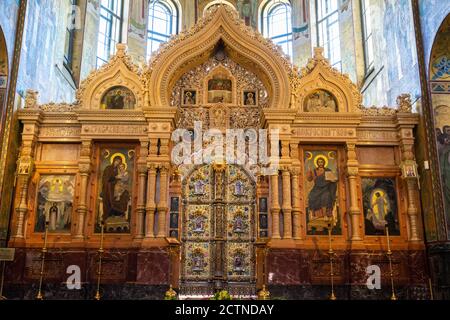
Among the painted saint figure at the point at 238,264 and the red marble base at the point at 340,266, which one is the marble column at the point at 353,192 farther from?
the painted saint figure at the point at 238,264

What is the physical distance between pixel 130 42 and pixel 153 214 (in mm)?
12166

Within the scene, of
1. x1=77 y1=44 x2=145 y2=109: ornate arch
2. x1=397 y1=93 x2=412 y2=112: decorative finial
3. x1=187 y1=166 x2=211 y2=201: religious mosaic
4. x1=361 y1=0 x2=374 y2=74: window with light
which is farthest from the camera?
x1=361 y1=0 x2=374 y2=74: window with light

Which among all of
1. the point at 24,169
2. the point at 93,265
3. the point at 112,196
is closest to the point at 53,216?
the point at 24,169

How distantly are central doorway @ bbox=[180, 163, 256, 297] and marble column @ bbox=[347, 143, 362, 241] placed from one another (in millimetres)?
2460

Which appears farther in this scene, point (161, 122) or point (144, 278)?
point (161, 122)

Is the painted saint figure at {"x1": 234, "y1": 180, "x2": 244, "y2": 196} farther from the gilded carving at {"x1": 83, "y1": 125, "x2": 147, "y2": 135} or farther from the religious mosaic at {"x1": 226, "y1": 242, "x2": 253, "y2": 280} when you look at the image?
the gilded carving at {"x1": 83, "y1": 125, "x2": 147, "y2": 135}

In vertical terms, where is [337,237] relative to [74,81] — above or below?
below

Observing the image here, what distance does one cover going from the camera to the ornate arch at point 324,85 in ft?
40.5

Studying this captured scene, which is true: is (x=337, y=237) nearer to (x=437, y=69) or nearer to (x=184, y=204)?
(x=184, y=204)

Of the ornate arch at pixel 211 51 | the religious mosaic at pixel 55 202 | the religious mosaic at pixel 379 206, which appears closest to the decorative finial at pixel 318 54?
the ornate arch at pixel 211 51

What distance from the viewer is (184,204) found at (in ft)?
40.4

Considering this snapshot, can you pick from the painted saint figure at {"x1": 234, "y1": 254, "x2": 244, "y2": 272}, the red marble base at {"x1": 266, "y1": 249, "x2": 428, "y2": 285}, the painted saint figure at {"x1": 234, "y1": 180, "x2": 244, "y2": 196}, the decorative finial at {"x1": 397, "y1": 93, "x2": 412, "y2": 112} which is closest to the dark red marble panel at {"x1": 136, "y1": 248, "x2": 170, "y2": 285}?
the painted saint figure at {"x1": 234, "y1": 254, "x2": 244, "y2": 272}

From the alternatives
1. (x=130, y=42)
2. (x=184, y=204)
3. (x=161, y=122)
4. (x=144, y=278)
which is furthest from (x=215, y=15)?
(x=130, y=42)

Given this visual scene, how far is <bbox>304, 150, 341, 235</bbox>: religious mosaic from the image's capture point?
1174cm
